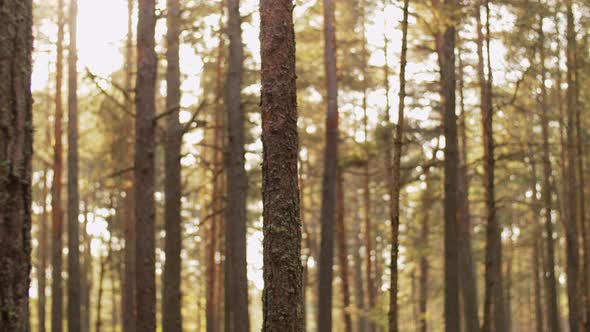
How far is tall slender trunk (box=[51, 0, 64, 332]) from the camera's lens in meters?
18.4

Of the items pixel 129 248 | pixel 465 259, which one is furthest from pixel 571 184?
pixel 129 248

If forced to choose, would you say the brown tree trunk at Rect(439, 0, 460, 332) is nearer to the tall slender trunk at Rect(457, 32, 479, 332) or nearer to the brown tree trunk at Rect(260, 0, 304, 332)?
the tall slender trunk at Rect(457, 32, 479, 332)

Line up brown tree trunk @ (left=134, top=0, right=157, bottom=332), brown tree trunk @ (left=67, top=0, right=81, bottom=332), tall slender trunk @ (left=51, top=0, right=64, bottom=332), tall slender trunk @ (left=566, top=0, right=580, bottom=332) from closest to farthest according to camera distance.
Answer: brown tree trunk @ (left=134, top=0, right=157, bottom=332), brown tree trunk @ (left=67, top=0, right=81, bottom=332), tall slender trunk @ (left=51, top=0, right=64, bottom=332), tall slender trunk @ (left=566, top=0, right=580, bottom=332)

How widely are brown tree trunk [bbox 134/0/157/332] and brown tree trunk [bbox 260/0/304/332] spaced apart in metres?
5.20

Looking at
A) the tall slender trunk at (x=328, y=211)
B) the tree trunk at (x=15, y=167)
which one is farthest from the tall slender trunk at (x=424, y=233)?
the tree trunk at (x=15, y=167)

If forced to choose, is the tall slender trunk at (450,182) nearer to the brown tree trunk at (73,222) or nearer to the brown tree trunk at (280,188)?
the brown tree trunk at (73,222)

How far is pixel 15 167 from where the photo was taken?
382cm

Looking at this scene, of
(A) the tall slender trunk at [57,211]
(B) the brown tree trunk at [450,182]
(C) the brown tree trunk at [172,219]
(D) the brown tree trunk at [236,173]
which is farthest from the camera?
(A) the tall slender trunk at [57,211]

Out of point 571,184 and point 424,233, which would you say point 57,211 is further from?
point 571,184

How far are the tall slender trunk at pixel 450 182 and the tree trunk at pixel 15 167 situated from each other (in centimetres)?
1295

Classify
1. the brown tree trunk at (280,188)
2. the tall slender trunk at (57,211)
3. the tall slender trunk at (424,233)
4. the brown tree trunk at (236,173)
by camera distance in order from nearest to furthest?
the brown tree trunk at (280,188) < the brown tree trunk at (236,173) < the tall slender trunk at (57,211) < the tall slender trunk at (424,233)

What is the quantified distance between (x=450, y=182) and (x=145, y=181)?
732 cm

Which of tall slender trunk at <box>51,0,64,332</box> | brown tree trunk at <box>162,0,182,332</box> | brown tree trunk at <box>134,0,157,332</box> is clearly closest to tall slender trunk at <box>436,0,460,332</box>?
brown tree trunk at <box>162,0,182,332</box>

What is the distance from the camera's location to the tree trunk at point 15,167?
376 centimetres
